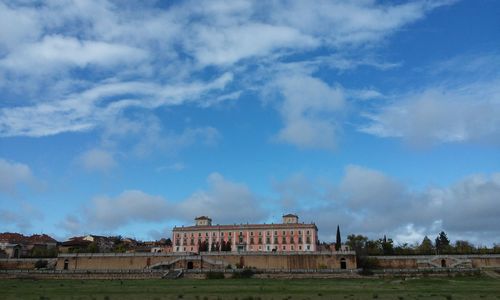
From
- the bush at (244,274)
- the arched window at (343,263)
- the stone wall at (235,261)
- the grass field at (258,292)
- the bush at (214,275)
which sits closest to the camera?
the grass field at (258,292)

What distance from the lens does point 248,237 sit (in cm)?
12262

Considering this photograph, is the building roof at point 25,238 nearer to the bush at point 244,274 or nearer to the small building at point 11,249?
the small building at point 11,249

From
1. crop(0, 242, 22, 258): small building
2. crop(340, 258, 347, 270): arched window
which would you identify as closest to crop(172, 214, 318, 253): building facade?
crop(340, 258, 347, 270): arched window

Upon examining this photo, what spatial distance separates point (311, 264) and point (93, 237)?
78075 millimetres

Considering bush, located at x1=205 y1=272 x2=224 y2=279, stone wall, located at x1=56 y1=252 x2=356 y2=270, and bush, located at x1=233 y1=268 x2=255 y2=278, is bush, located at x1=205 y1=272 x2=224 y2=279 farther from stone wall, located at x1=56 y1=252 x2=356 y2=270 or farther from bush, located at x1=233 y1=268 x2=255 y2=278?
stone wall, located at x1=56 y1=252 x2=356 y2=270

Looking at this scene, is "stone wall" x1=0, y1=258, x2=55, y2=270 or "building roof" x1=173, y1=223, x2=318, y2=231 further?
"building roof" x1=173, y1=223, x2=318, y2=231

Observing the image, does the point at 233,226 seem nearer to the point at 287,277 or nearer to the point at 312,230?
the point at 312,230

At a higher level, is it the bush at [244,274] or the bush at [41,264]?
the bush at [41,264]

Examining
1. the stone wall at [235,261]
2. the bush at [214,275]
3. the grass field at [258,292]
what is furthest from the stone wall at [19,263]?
the grass field at [258,292]

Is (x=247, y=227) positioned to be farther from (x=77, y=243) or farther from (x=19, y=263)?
(x=19, y=263)

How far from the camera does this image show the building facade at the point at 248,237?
388 ft

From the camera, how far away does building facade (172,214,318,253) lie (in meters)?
118

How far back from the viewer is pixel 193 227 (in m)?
126

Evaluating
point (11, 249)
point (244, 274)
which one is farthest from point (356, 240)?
point (11, 249)
